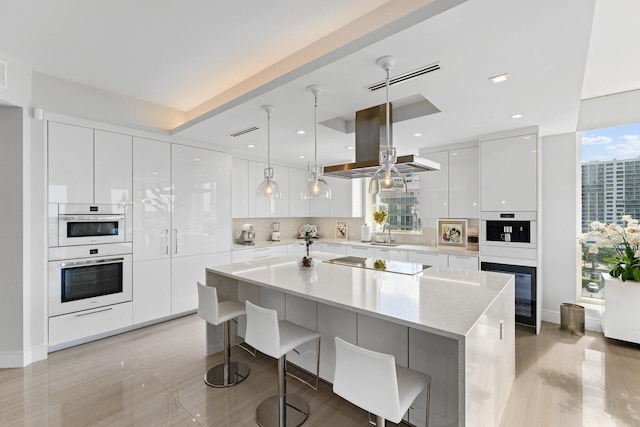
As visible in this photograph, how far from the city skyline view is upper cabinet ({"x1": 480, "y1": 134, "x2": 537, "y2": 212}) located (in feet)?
3.30

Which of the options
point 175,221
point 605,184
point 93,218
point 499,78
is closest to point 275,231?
point 175,221

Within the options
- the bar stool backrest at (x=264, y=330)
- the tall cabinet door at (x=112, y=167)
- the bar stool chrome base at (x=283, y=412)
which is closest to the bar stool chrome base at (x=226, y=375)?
the bar stool chrome base at (x=283, y=412)

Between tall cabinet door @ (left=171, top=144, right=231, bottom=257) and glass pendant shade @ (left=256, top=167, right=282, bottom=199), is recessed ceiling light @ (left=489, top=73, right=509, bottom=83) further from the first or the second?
tall cabinet door @ (left=171, top=144, right=231, bottom=257)

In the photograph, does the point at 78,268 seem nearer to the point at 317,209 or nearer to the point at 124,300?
the point at 124,300

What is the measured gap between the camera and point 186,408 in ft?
7.27

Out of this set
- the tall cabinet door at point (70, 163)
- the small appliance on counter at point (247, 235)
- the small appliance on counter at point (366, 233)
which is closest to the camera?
the tall cabinet door at point (70, 163)

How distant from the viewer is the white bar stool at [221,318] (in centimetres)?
244

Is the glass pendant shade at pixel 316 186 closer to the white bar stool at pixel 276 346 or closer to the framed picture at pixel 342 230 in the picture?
the white bar stool at pixel 276 346

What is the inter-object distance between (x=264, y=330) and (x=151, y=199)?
266cm

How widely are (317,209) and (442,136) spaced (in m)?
3.06

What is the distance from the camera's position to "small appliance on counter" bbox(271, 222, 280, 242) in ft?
19.1

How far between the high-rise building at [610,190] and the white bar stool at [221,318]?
4.34 metres

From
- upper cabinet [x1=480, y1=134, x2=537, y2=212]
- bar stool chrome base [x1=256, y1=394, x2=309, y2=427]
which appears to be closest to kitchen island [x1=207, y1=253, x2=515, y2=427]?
bar stool chrome base [x1=256, y1=394, x2=309, y2=427]

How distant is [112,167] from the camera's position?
343cm
